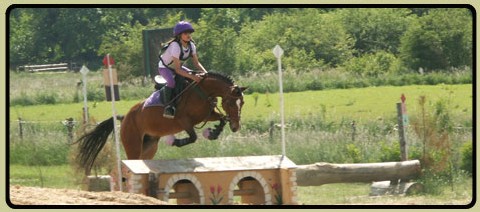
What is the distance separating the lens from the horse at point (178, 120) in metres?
12.3

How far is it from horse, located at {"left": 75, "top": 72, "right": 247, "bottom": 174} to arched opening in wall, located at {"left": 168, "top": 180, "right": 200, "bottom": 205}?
1015 millimetres

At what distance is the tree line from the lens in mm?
14391

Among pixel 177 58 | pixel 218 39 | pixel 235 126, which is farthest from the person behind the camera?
pixel 218 39

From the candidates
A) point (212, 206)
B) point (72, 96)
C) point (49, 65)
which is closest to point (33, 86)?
point (72, 96)

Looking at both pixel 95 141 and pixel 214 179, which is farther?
pixel 95 141

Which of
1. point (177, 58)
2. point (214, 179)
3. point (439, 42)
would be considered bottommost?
point (214, 179)

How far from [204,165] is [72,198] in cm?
132

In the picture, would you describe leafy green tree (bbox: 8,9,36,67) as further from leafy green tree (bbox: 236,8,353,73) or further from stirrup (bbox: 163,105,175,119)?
leafy green tree (bbox: 236,8,353,73)

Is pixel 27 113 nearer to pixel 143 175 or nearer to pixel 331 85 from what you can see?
pixel 331 85

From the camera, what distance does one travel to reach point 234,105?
12.2 metres

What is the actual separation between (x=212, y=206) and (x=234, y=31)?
6.73 metres

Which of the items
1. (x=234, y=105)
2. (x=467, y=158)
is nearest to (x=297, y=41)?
(x=467, y=158)

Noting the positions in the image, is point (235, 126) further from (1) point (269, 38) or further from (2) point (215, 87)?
(1) point (269, 38)

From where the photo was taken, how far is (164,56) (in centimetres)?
1258
